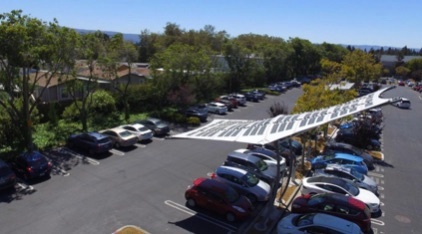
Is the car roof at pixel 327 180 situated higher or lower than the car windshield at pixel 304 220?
higher

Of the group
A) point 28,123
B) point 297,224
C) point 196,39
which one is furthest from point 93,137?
point 196,39

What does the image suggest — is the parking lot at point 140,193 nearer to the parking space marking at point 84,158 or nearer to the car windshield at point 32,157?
the parking space marking at point 84,158

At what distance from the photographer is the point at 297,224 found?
12.5 meters

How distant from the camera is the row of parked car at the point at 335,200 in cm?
1234

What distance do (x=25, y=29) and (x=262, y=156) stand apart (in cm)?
1506

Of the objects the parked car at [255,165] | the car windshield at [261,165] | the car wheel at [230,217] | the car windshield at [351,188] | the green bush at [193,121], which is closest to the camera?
the car wheel at [230,217]

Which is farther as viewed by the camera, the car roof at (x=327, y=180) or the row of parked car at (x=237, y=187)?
the car roof at (x=327, y=180)

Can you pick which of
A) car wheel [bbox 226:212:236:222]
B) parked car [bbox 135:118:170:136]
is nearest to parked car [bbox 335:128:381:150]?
parked car [bbox 135:118:170:136]

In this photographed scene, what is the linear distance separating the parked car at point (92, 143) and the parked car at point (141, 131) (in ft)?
8.25

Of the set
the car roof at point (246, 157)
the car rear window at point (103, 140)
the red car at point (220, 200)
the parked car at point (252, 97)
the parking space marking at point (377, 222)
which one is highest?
the parked car at point (252, 97)

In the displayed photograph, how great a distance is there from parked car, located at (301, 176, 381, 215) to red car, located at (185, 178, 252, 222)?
3561mm

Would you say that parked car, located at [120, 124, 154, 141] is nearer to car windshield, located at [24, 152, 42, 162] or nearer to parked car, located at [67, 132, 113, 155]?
parked car, located at [67, 132, 113, 155]

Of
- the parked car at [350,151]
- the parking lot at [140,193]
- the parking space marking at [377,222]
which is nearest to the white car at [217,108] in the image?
the parking lot at [140,193]

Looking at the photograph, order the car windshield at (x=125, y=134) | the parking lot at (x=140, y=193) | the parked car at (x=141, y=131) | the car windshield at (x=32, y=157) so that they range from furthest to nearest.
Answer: the parked car at (x=141, y=131) → the car windshield at (x=125, y=134) → the car windshield at (x=32, y=157) → the parking lot at (x=140, y=193)
